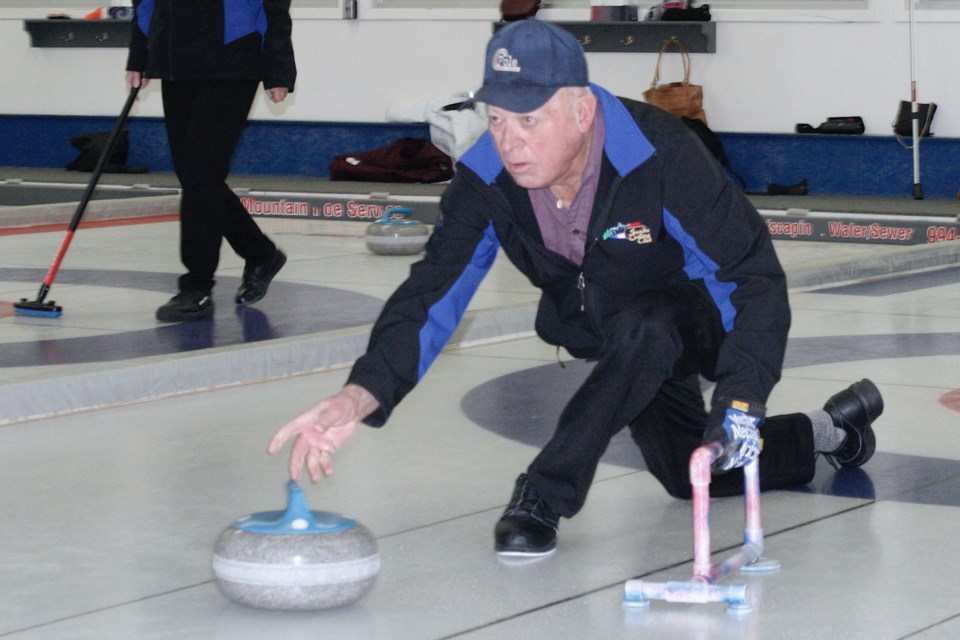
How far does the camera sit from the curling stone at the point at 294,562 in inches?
89.1

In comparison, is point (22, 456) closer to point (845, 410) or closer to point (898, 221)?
point (845, 410)

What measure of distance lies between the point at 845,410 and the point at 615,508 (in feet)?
1.69

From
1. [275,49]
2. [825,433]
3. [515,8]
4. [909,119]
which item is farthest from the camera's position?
[515,8]

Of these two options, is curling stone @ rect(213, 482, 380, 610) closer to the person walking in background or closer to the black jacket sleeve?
the person walking in background

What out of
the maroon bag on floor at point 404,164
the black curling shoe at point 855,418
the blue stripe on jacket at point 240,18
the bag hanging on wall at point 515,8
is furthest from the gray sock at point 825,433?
the maroon bag on floor at point 404,164

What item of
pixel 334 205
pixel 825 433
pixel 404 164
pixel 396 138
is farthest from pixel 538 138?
pixel 396 138

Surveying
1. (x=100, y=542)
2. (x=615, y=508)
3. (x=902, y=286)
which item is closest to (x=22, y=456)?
(x=100, y=542)

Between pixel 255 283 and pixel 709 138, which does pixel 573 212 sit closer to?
pixel 255 283

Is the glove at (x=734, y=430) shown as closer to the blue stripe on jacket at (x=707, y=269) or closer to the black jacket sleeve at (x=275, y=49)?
the blue stripe on jacket at (x=707, y=269)

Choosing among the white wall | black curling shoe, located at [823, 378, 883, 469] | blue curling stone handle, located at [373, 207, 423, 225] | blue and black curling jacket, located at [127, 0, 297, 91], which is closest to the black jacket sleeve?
blue and black curling jacket, located at [127, 0, 297, 91]

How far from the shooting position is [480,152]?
8.70 ft

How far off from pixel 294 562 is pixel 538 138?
2.35 feet

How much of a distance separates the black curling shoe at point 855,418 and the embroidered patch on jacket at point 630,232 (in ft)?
2.54

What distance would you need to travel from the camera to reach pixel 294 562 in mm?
2264
